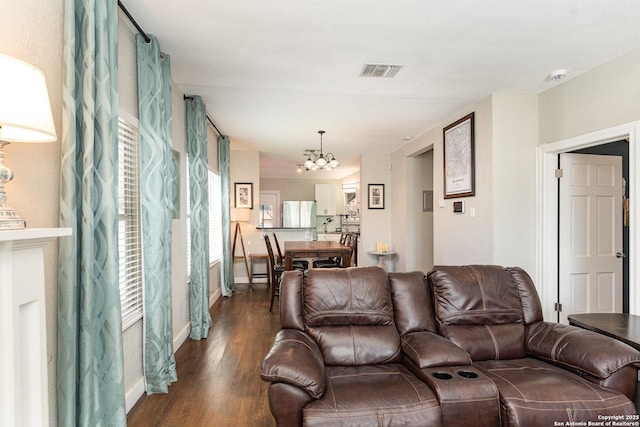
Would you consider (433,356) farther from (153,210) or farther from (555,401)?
(153,210)

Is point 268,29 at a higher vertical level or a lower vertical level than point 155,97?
higher

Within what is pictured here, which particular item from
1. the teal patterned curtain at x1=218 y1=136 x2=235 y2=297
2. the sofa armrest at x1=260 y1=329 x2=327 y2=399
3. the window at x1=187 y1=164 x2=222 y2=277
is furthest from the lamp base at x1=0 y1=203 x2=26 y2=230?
the teal patterned curtain at x1=218 y1=136 x2=235 y2=297

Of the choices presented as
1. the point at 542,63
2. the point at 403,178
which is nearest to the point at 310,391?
the point at 542,63

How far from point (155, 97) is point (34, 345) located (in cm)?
192

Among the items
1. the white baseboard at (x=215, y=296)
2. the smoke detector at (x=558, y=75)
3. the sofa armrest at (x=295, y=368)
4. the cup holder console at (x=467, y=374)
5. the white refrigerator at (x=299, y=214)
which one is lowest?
the white baseboard at (x=215, y=296)

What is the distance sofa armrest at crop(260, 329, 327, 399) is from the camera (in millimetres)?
1588

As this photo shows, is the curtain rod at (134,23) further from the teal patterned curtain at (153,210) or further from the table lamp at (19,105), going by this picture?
the table lamp at (19,105)

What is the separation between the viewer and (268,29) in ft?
7.91

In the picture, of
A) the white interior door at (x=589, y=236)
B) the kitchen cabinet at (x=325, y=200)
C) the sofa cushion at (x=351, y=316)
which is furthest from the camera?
the kitchen cabinet at (x=325, y=200)

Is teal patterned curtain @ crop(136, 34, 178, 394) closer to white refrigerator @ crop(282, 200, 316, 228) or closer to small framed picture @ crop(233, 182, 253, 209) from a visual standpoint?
small framed picture @ crop(233, 182, 253, 209)

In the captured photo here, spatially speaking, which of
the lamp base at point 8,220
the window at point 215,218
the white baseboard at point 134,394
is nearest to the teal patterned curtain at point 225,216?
the window at point 215,218

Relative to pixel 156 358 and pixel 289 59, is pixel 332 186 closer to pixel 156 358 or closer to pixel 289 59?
pixel 289 59

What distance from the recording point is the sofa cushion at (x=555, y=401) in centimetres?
161

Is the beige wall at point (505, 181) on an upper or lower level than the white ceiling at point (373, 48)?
lower
